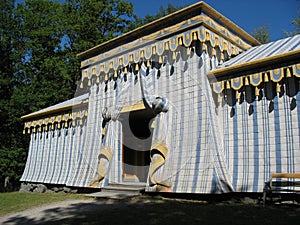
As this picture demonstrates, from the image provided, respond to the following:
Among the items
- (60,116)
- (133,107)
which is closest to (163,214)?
(133,107)

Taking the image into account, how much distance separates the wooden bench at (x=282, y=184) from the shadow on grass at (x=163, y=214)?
271mm

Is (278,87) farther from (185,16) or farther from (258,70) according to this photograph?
(185,16)

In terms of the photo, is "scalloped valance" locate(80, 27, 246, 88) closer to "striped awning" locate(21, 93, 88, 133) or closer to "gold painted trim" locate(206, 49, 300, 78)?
"gold painted trim" locate(206, 49, 300, 78)

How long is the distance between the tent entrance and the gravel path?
253 cm

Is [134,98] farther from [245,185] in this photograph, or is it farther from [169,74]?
[245,185]

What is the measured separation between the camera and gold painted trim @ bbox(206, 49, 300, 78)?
6008 millimetres

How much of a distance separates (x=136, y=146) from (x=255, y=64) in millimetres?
4637

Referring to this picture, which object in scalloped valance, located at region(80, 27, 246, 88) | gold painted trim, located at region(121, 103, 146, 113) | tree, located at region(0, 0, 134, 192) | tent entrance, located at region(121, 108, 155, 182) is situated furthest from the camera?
tree, located at region(0, 0, 134, 192)

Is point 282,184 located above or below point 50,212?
above

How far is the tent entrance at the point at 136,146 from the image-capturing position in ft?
30.1

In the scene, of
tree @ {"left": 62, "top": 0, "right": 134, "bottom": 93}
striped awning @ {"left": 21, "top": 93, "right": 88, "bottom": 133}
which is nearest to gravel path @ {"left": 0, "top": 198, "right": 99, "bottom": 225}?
striped awning @ {"left": 21, "top": 93, "right": 88, "bottom": 133}

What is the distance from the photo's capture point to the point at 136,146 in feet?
32.3

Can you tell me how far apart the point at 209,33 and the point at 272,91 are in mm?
1799

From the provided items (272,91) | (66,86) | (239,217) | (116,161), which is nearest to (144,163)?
(116,161)
